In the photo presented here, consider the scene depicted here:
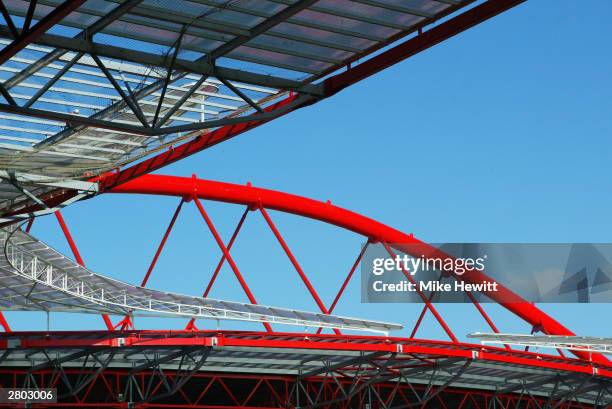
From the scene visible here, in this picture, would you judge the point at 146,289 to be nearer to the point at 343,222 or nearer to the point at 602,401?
the point at 343,222

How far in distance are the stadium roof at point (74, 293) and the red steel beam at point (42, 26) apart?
70.1ft

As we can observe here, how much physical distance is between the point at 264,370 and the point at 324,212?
462 inches

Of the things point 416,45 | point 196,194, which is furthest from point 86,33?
point 196,194

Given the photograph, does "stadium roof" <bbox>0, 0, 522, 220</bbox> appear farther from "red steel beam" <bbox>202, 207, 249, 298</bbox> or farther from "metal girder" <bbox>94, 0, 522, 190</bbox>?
"red steel beam" <bbox>202, 207, 249, 298</bbox>

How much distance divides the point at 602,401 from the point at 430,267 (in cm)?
1213

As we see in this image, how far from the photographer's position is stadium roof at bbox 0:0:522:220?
23812 millimetres

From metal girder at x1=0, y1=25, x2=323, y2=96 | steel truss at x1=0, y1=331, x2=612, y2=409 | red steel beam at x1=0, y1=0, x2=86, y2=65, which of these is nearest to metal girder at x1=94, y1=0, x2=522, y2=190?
metal girder at x1=0, y1=25, x2=323, y2=96

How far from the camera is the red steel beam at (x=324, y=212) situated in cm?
5516

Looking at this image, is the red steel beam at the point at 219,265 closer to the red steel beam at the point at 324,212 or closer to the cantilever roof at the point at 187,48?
the red steel beam at the point at 324,212

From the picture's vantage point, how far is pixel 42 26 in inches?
805

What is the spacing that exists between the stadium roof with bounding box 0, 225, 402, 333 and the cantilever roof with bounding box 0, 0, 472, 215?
1447 cm

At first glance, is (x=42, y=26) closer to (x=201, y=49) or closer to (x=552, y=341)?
(x=201, y=49)

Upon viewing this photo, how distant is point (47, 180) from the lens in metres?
35.5

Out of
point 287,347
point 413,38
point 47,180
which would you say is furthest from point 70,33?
point 287,347
